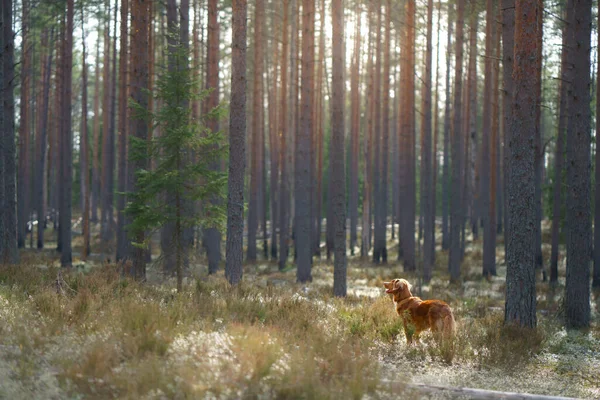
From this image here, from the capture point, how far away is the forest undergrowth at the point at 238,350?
569 centimetres

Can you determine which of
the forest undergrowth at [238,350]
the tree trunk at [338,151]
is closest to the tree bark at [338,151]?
the tree trunk at [338,151]

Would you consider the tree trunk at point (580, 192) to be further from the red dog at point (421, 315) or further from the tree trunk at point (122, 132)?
the tree trunk at point (122, 132)

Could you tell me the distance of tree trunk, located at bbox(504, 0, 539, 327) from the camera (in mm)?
9555

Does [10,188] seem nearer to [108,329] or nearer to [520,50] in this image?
[108,329]

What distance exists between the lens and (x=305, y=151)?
61.4 feet

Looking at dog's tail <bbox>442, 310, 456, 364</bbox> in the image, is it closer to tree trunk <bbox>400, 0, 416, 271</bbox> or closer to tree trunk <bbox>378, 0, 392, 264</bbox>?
tree trunk <bbox>400, 0, 416, 271</bbox>

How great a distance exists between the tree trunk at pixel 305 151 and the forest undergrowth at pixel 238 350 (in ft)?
24.5

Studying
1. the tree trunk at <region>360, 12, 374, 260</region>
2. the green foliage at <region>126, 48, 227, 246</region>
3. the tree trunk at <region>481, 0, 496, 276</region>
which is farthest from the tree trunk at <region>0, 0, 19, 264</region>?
the tree trunk at <region>360, 12, 374, 260</region>

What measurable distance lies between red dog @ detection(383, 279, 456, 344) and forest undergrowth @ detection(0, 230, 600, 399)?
0.20m

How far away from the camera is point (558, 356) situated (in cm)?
873

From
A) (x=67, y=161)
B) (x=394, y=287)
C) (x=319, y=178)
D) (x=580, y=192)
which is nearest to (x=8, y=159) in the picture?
(x=67, y=161)

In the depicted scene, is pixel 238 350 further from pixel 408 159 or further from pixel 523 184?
pixel 408 159

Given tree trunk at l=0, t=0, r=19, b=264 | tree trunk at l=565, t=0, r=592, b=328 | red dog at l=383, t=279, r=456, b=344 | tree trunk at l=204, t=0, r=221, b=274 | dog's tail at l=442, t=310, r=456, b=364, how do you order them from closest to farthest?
dog's tail at l=442, t=310, r=456, b=364
red dog at l=383, t=279, r=456, b=344
tree trunk at l=565, t=0, r=592, b=328
tree trunk at l=0, t=0, r=19, b=264
tree trunk at l=204, t=0, r=221, b=274

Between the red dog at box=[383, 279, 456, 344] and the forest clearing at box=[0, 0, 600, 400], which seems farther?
the red dog at box=[383, 279, 456, 344]
